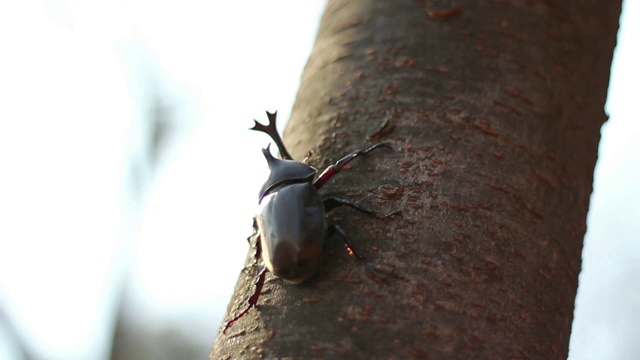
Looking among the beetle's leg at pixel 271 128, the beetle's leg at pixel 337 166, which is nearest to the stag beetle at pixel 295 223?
the beetle's leg at pixel 337 166

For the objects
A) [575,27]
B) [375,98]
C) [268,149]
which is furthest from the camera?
[268,149]

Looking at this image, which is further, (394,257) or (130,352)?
(130,352)

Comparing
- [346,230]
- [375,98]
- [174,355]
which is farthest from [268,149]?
[174,355]

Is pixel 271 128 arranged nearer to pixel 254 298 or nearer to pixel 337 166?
pixel 337 166

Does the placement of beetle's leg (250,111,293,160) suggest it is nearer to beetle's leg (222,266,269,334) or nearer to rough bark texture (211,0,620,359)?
rough bark texture (211,0,620,359)

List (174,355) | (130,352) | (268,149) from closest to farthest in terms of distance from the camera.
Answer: (268,149) < (130,352) < (174,355)

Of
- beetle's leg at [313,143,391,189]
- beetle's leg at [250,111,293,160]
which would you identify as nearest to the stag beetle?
beetle's leg at [313,143,391,189]

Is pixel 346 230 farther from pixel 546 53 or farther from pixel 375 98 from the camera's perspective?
pixel 546 53
